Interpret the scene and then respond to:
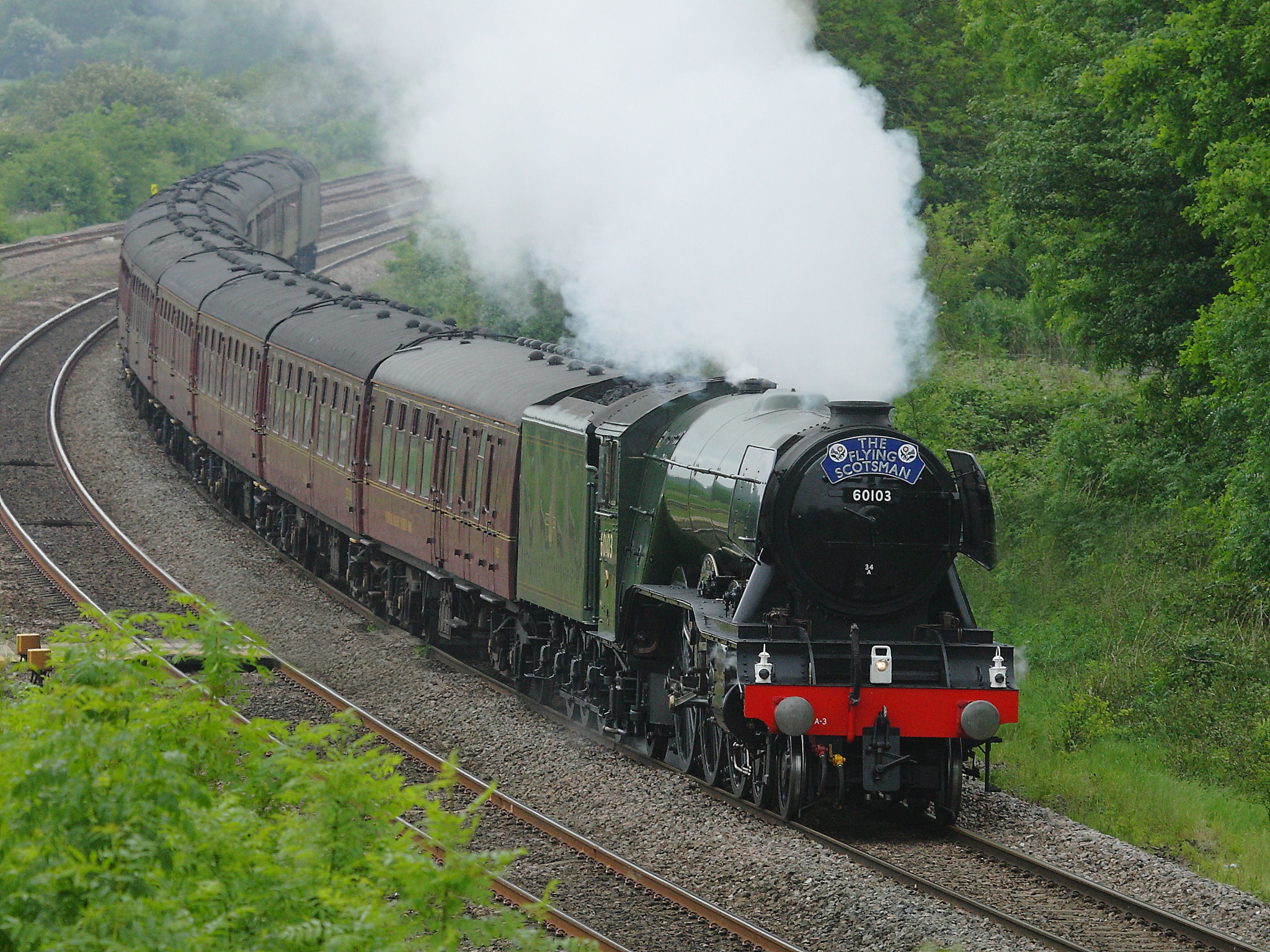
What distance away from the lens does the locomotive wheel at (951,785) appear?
33.9ft

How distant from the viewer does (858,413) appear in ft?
34.2

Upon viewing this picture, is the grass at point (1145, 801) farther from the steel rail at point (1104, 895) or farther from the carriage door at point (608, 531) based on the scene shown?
the carriage door at point (608, 531)

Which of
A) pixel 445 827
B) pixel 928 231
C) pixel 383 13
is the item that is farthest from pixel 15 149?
pixel 445 827

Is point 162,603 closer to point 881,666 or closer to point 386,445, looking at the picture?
point 386,445

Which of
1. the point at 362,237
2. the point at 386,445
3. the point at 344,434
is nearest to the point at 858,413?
the point at 386,445

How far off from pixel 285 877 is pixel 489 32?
52.5 feet

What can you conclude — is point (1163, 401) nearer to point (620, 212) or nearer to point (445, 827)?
point (620, 212)

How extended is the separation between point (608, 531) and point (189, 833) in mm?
7325

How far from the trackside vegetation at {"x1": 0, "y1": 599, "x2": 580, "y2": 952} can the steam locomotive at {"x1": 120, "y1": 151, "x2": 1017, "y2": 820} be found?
14.5 feet

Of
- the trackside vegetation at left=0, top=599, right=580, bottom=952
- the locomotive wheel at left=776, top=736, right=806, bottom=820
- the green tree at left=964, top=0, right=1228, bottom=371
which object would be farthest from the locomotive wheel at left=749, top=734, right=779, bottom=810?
the green tree at left=964, top=0, right=1228, bottom=371

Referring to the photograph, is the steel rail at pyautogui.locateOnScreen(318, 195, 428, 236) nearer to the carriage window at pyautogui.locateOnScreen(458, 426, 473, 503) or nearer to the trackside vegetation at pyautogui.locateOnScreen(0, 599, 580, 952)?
the carriage window at pyautogui.locateOnScreen(458, 426, 473, 503)

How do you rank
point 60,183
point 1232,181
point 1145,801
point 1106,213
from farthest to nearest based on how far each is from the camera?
point 60,183 < point 1106,213 < point 1232,181 < point 1145,801

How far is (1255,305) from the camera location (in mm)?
13812

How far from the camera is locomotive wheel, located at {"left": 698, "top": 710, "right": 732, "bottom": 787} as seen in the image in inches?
447
